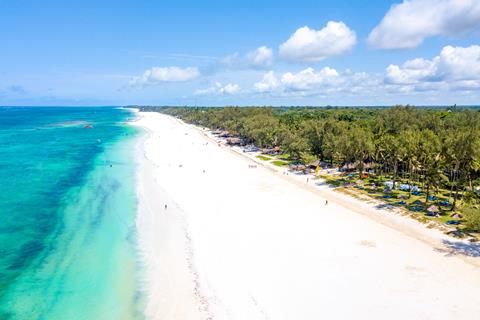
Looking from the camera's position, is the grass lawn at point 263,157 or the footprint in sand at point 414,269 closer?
the footprint in sand at point 414,269

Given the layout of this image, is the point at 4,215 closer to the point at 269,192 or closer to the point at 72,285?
the point at 72,285

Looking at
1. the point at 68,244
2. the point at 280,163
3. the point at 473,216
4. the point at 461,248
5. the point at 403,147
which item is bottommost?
the point at 68,244

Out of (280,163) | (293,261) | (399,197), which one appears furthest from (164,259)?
(280,163)

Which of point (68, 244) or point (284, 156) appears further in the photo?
point (284, 156)

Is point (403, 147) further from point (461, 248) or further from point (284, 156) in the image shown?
point (284, 156)

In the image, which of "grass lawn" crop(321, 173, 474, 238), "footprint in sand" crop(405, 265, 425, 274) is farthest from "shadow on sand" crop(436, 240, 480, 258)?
"footprint in sand" crop(405, 265, 425, 274)

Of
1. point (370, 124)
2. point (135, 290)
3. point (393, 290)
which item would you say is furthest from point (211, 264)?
point (370, 124)

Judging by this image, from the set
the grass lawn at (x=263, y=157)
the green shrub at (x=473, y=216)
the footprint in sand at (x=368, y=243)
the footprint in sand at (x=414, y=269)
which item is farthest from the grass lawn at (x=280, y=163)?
the footprint in sand at (x=414, y=269)

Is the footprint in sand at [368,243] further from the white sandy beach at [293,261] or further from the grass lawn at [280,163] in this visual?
the grass lawn at [280,163]
